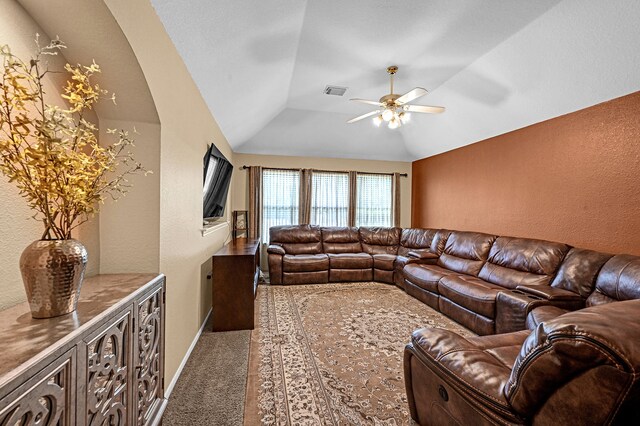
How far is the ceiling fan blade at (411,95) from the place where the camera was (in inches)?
104

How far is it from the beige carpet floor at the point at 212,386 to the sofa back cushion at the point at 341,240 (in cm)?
293

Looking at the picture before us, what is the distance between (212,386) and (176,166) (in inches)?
65.8

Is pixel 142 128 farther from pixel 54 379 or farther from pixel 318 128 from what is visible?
pixel 318 128

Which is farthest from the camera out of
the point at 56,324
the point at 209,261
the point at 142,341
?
the point at 209,261

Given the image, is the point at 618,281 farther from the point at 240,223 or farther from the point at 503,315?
the point at 240,223

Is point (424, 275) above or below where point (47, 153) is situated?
below

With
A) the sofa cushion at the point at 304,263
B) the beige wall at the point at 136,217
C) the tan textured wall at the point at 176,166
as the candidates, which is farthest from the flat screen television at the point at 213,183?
the sofa cushion at the point at 304,263

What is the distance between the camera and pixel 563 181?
10.3 feet

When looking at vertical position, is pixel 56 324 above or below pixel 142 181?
below

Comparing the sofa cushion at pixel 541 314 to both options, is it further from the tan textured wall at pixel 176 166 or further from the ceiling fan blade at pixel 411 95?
the tan textured wall at pixel 176 166

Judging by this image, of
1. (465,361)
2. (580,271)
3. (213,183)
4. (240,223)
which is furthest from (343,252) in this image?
(465,361)

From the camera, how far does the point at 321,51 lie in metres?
2.91

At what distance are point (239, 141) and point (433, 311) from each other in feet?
14.0

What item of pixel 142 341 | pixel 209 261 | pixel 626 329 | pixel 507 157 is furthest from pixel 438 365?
pixel 507 157
